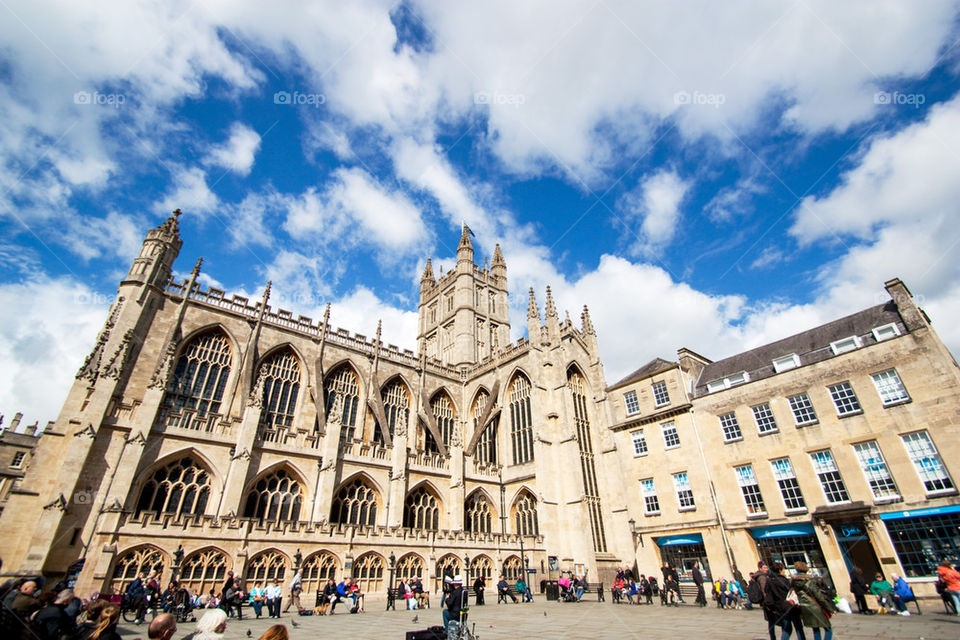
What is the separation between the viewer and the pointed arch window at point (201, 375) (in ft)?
72.7

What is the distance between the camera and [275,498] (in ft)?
66.2

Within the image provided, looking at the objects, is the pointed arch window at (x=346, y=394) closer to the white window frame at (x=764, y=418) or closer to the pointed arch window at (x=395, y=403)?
the pointed arch window at (x=395, y=403)

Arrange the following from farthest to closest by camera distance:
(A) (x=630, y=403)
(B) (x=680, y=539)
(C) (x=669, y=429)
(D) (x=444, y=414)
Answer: (D) (x=444, y=414)
(A) (x=630, y=403)
(C) (x=669, y=429)
(B) (x=680, y=539)

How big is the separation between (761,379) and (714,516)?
259 inches

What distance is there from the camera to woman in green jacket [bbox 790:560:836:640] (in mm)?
6504

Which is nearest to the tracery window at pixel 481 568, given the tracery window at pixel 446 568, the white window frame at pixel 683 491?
the tracery window at pixel 446 568

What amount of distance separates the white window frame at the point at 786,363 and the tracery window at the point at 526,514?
14473 mm

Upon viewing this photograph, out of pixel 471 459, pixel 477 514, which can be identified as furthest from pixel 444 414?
pixel 477 514

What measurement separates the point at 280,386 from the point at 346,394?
3.91 meters

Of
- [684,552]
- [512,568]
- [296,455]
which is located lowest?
[512,568]

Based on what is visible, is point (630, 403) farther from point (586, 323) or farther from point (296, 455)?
point (296, 455)

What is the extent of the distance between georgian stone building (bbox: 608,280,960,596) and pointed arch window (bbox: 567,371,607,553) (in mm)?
2480

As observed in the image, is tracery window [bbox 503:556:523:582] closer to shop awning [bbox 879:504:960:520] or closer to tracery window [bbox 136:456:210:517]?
tracery window [bbox 136:456:210:517]

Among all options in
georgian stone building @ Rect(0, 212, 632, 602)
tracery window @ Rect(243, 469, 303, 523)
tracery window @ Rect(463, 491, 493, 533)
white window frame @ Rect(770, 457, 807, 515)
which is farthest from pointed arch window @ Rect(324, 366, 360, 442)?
white window frame @ Rect(770, 457, 807, 515)
